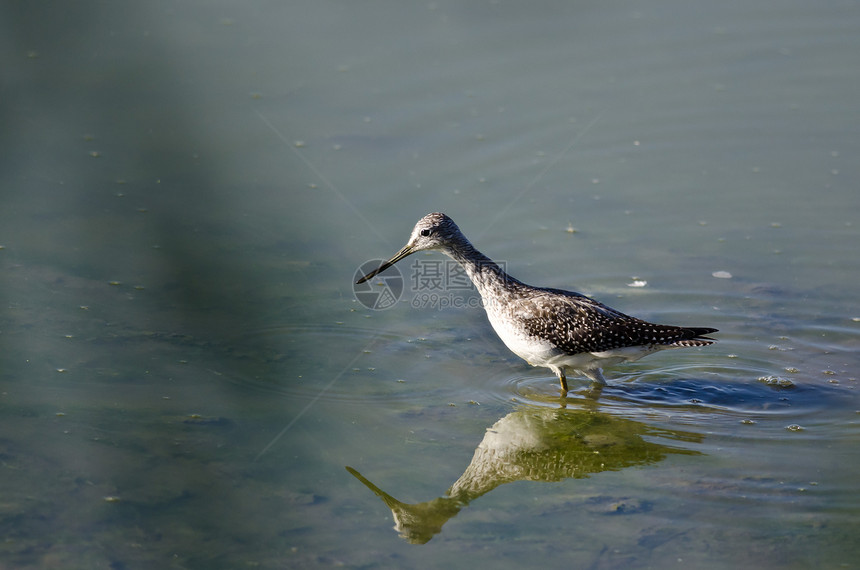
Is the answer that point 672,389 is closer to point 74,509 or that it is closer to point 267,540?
point 267,540

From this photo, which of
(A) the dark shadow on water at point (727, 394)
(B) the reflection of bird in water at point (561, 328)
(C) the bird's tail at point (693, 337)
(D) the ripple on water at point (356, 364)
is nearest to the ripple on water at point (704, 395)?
(A) the dark shadow on water at point (727, 394)

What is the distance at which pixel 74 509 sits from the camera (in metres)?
5.17

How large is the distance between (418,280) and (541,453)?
3285mm

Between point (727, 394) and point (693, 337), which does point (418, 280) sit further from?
point (727, 394)

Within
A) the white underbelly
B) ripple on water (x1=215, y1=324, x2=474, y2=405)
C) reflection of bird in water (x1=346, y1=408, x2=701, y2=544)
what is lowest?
reflection of bird in water (x1=346, y1=408, x2=701, y2=544)

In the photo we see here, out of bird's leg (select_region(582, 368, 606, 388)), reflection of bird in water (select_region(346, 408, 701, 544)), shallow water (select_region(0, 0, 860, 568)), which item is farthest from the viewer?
bird's leg (select_region(582, 368, 606, 388))

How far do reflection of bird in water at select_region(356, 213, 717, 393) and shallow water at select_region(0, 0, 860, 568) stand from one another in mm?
392

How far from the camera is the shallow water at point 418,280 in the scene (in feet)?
5.56

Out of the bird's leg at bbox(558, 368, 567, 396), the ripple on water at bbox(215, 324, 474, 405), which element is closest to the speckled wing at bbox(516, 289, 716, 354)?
the bird's leg at bbox(558, 368, 567, 396)

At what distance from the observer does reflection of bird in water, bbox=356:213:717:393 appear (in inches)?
299

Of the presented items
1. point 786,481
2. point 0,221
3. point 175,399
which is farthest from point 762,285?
point 0,221

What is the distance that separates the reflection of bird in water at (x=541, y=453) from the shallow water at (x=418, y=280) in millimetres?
33

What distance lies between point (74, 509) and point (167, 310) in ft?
13.4

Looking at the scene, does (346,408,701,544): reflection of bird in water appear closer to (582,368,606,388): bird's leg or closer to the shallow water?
the shallow water
